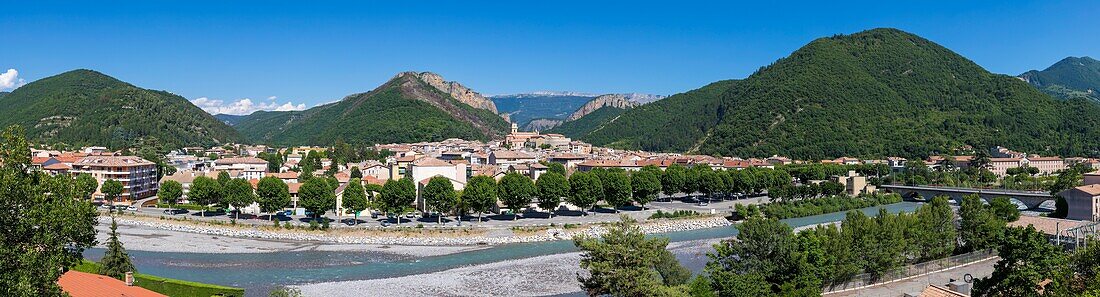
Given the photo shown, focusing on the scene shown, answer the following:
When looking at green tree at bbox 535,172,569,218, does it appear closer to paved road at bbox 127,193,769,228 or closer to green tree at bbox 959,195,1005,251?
paved road at bbox 127,193,769,228

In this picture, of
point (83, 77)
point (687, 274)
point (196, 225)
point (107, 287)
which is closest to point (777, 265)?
point (687, 274)

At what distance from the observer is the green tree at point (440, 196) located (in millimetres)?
51894

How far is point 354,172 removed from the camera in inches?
2953

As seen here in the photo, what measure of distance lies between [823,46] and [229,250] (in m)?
165

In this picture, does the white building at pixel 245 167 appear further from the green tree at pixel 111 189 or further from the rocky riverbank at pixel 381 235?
the rocky riverbank at pixel 381 235

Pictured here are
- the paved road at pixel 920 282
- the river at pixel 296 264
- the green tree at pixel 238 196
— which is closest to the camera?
the paved road at pixel 920 282

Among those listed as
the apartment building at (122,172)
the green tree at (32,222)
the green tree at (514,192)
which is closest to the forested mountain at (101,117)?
the apartment building at (122,172)

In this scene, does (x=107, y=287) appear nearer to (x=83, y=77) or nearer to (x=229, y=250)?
(x=229, y=250)

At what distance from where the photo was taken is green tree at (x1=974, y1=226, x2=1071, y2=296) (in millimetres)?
20438

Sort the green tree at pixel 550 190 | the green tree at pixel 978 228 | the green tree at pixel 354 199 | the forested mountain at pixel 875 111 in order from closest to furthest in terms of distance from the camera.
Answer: the green tree at pixel 978 228
the green tree at pixel 354 199
the green tree at pixel 550 190
the forested mountain at pixel 875 111

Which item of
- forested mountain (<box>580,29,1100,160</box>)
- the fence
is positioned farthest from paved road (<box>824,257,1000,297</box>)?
forested mountain (<box>580,29,1100,160</box>)

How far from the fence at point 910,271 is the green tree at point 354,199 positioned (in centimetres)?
3304

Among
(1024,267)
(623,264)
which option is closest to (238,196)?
(623,264)

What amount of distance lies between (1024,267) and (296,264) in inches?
1184
